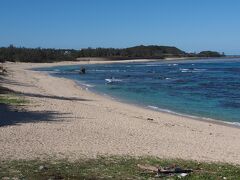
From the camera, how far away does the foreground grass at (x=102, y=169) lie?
10.4 metres

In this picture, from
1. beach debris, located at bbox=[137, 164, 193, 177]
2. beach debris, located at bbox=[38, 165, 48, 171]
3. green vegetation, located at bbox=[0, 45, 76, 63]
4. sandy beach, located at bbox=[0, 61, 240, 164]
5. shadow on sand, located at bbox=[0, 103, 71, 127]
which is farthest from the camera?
green vegetation, located at bbox=[0, 45, 76, 63]

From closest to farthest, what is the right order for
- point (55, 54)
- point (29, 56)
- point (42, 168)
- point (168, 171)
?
point (168, 171)
point (42, 168)
point (29, 56)
point (55, 54)

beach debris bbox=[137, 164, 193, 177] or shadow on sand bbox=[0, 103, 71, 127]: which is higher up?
beach debris bbox=[137, 164, 193, 177]

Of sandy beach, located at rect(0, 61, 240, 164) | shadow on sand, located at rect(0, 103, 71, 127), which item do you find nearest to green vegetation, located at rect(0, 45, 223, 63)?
shadow on sand, located at rect(0, 103, 71, 127)

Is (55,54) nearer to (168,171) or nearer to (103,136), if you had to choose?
(103,136)

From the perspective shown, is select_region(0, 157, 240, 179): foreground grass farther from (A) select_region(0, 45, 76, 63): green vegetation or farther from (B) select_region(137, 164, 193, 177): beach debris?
(A) select_region(0, 45, 76, 63): green vegetation

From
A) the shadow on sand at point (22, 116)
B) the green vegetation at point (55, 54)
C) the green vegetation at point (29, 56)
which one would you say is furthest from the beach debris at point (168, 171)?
the green vegetation at point (29, 56)

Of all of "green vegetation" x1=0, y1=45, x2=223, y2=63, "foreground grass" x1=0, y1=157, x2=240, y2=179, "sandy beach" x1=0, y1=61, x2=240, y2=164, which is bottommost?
"green vegetation" x1=0, y1=45, x2=223, y2=63

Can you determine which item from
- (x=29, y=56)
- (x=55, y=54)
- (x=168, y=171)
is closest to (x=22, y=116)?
(x=168, y=171)

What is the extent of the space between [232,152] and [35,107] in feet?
36.3

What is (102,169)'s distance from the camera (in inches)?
441

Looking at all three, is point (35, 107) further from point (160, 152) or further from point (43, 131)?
point (160, 152)

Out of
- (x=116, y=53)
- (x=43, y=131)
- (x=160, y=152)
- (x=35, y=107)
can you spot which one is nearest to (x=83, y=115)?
(x=35, y=107)

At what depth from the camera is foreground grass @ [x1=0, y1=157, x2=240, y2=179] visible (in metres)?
10.4
